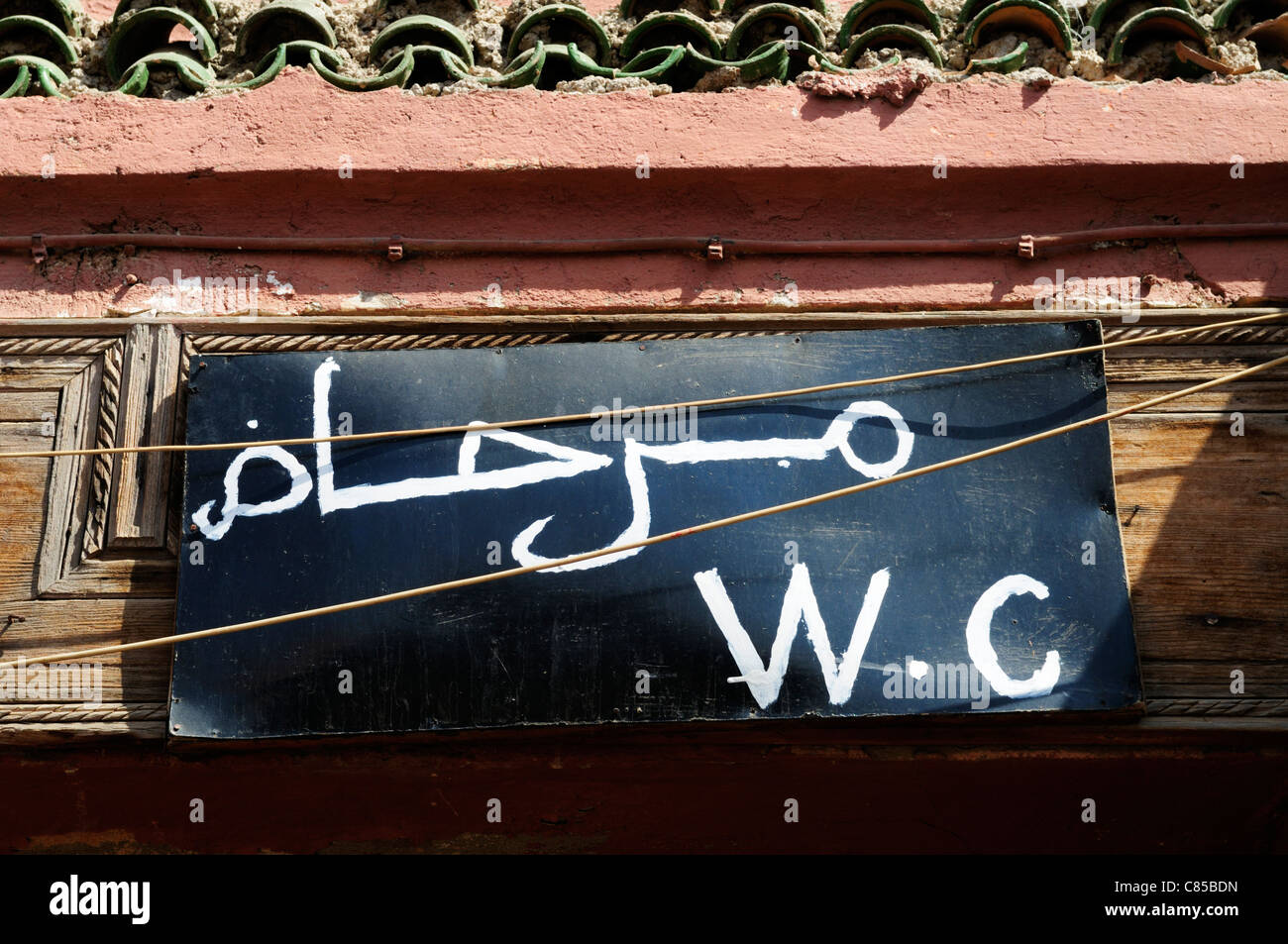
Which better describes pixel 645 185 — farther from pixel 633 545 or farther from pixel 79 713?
pixel 79 713

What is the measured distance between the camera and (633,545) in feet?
8.45

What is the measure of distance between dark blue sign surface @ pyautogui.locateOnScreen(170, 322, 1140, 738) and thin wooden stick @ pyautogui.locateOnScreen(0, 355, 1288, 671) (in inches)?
1.2

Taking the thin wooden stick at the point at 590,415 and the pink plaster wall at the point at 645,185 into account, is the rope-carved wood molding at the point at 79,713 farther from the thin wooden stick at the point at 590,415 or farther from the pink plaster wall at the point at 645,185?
the pink plaster wall at the point at 645,185

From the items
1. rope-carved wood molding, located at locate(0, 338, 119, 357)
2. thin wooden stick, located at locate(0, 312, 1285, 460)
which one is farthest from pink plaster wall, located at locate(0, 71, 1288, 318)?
thin wooden stick, located at locate(0, 312, 1285, 460)

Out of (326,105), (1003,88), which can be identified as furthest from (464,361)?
(1003,88)

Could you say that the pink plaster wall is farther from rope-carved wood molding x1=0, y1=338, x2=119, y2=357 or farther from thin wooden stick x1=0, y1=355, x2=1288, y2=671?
thin wooden stick x1=0, y1=355, x2=1288, y2=671

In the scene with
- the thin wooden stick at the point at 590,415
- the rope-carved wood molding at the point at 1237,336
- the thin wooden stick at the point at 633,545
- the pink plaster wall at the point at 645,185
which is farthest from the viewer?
the pink plaster wall at the point at 645,185

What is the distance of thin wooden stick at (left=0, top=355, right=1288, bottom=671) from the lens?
2.62m

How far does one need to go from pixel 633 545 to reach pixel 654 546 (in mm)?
168

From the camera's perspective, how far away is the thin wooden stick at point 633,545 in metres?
2.62

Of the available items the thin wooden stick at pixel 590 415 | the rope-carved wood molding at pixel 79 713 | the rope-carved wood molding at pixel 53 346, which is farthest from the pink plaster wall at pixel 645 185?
the rope-carved wood molding at pixel 79 713

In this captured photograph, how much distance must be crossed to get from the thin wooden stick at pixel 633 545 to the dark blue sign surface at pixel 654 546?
1.2 inches

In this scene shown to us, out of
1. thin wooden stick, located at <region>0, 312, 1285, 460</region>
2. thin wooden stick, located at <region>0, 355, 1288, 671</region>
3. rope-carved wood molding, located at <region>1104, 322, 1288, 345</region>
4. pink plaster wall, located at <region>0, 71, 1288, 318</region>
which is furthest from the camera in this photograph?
pink plaster wall, located at <region>0, 71, 1288, 318</region>

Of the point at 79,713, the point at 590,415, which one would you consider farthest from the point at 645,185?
the point at 79,713
